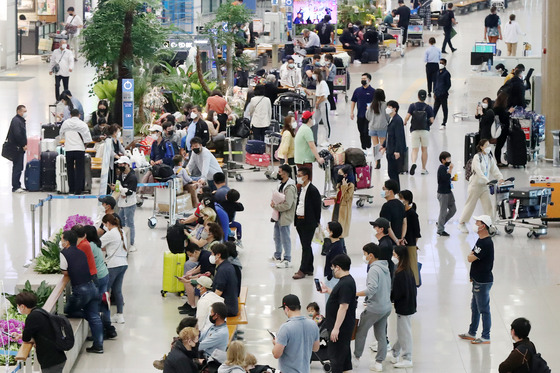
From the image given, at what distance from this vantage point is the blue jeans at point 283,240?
15422mm

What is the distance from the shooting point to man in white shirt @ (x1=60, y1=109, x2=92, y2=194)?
1941 cm

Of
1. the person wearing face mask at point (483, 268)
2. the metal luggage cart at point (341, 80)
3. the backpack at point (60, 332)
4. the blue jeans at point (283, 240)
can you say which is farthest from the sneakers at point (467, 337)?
the metal luggage cart at point (341, 80)

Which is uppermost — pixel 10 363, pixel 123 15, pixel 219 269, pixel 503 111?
pixel 123 15

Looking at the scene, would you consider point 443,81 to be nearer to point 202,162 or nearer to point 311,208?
point 202,162

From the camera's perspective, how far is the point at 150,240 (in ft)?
55.8

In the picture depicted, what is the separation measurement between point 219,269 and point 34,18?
33.7m

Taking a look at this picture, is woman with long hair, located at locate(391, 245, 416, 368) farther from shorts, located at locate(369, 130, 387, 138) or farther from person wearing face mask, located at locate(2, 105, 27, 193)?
person wearing face mask, located at locate(2, 105, 27, 193)

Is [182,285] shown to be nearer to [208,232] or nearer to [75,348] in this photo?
[208,232]

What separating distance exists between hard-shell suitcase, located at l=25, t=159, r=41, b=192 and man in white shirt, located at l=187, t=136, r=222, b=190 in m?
3.80

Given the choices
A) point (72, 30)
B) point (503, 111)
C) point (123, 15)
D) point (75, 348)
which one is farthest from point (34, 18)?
point (75, 348)

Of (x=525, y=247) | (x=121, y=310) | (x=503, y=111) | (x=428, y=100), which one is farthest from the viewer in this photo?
(x=428, y=100)

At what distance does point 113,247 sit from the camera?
513 inches

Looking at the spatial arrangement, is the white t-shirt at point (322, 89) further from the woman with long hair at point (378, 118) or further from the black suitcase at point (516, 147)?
the black suitcase at point (516, 147)

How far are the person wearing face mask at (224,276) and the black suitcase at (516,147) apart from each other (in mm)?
11347
